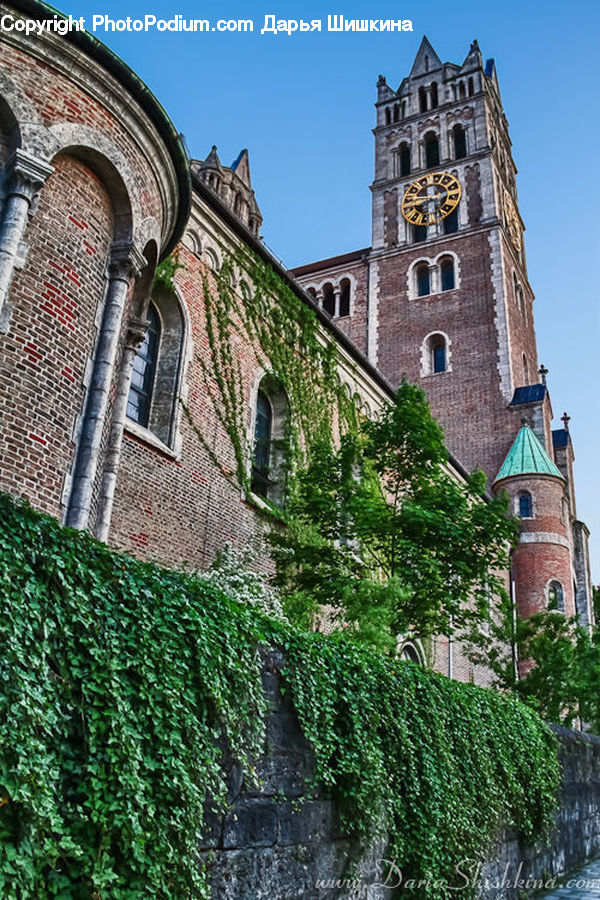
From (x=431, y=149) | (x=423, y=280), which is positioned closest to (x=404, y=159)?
(x=431, y=149)

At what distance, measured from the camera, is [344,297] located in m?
39.0

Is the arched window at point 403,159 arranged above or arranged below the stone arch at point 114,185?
above

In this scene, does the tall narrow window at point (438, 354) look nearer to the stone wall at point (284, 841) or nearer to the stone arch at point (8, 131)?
the stone arch at point (8, 131)

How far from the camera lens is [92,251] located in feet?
28.6

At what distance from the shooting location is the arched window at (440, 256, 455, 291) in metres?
35.7

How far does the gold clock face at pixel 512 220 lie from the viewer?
3841 centimetres

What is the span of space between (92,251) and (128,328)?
5.73 ft

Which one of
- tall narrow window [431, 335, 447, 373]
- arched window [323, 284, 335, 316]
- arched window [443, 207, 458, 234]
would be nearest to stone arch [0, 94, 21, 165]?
tall narrow window [431, 335, 447, 373]

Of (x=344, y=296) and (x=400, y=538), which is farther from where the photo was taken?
(x=344, y=296)

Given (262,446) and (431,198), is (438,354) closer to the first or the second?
(431,198)

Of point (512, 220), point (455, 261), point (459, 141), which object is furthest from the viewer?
point (459, 141)

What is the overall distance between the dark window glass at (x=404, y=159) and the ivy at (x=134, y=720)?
129 feet

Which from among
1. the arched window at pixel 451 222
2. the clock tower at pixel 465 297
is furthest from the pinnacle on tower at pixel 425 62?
the arched window at pixel 451 222
